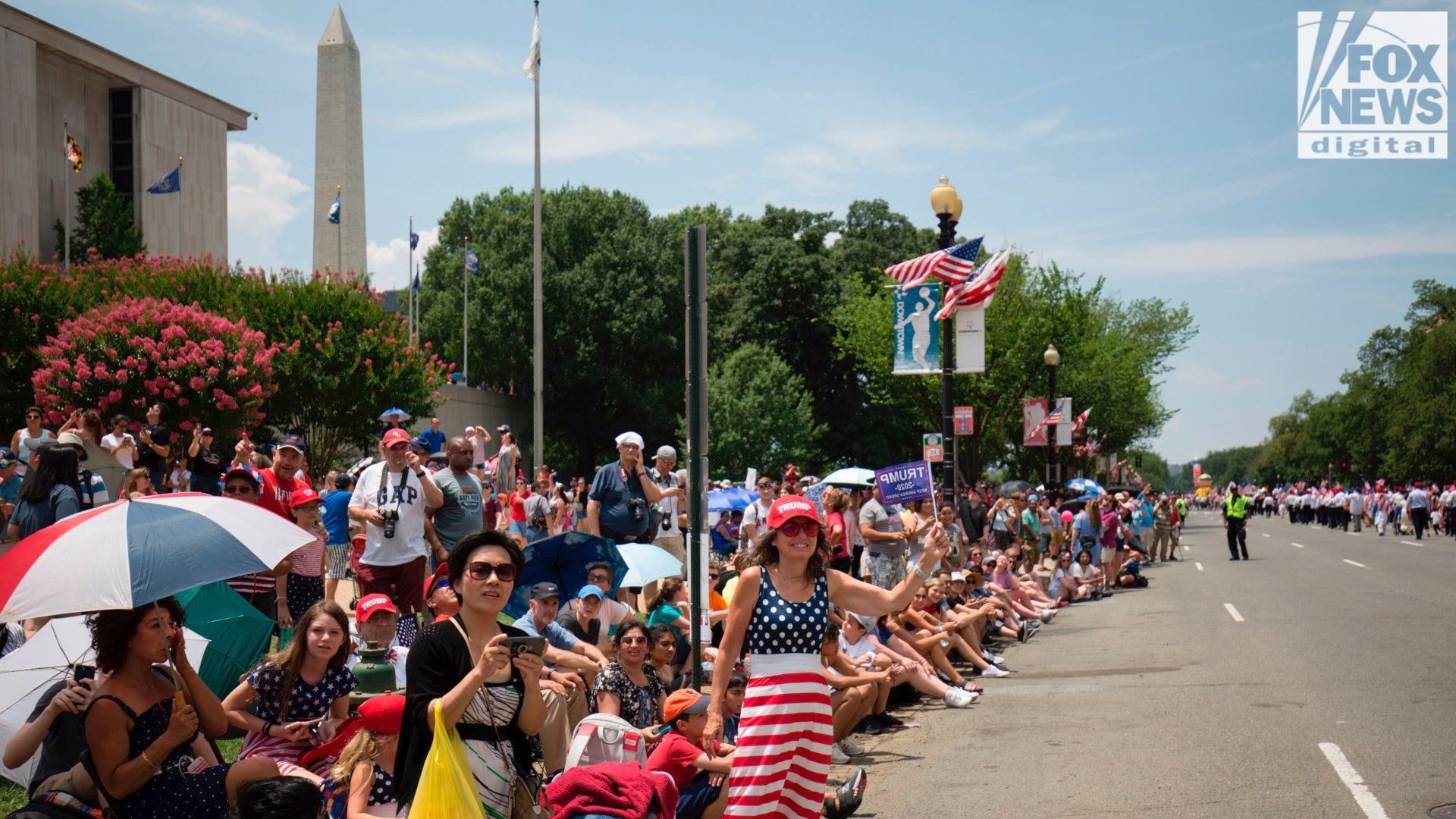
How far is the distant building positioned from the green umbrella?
1861 inches

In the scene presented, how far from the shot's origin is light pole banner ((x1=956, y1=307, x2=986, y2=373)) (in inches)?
632

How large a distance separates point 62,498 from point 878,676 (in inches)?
230

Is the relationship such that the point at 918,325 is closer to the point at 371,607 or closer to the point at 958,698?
the point at 958,698

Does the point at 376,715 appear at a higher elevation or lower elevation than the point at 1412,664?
higher

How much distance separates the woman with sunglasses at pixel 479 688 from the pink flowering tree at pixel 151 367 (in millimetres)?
23698

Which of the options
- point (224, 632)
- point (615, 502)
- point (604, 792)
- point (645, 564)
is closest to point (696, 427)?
point (604, 792)

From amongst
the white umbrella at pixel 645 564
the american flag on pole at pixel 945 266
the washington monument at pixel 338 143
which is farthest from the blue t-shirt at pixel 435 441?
the washington monument at pixel 338 143

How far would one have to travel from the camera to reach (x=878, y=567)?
13945 millimetres

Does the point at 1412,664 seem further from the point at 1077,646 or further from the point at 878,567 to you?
the point at 878,567

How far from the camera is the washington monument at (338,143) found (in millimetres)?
36688

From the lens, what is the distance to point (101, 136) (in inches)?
2185

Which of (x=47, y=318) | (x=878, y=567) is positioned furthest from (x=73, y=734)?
(x=47, y=318)

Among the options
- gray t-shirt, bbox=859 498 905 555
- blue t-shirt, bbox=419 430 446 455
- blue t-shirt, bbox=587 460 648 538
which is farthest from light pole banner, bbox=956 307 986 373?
blue t-shirt, bbox=419 430 446 455

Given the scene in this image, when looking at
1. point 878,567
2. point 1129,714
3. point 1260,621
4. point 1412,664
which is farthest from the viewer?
point 1260,621
